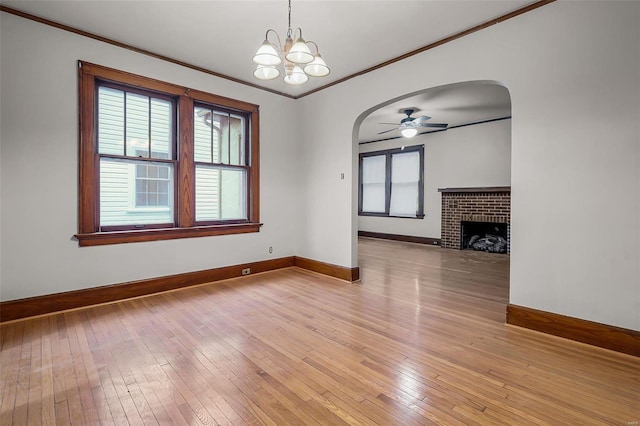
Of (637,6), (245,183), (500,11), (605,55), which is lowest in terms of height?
(245,183)

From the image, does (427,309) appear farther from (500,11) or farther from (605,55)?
(500,11)

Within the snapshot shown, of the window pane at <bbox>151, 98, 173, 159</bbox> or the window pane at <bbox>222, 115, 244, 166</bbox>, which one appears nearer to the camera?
the window pane at <bbox>151, 98, 173, 159</bbox>

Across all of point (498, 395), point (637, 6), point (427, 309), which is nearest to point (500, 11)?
point (637, 6)

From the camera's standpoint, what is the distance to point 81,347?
248cm

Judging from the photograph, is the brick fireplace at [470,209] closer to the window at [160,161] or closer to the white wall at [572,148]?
the white wall at [572,148]

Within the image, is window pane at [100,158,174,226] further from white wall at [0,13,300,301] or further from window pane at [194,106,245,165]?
window pane at [194,106,245,165]

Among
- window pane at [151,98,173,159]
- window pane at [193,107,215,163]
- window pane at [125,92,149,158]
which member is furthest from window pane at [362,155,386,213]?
window pane at [125,92,149,158]

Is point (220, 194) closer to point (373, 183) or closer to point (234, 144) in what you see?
point (234, 144)

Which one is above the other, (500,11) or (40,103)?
(500,11)

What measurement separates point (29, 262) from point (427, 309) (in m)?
4.05

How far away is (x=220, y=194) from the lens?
4.61 metres

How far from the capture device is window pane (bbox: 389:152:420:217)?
27.3 ft

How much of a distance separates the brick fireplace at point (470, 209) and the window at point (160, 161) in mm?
4851

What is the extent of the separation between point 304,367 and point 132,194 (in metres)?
2.99
